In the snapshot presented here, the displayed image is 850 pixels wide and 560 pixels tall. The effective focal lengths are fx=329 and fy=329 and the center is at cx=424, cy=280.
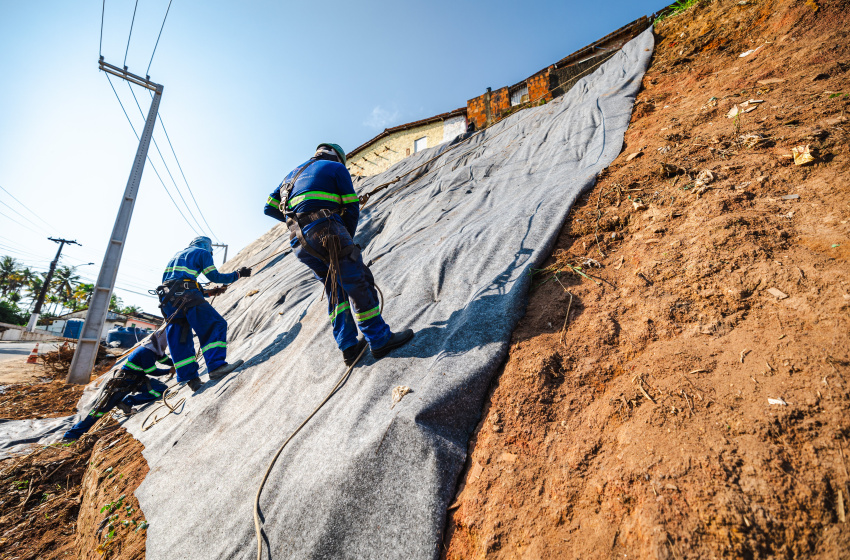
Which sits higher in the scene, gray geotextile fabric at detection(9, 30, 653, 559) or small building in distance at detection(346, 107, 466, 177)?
small building in distance at detection(346, 107, 466, 177)

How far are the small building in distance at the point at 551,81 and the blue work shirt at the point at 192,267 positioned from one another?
8.45 meters

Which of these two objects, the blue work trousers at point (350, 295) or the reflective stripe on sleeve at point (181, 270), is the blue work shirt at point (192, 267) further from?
the blue work trousers at point (350, 295)

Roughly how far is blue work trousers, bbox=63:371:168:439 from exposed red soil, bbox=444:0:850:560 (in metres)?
4.54

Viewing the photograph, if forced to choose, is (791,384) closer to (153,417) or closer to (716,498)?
(716,498)

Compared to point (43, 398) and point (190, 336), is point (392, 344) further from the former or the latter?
point (43, 398)

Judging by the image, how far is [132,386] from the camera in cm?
407

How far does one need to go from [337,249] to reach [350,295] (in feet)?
1.14

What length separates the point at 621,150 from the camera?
3.94m

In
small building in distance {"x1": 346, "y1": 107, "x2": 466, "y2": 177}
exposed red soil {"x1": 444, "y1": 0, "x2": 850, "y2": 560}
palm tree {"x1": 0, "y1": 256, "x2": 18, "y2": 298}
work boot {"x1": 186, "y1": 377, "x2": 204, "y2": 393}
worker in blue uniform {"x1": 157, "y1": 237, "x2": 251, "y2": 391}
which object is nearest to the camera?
exposed red soil {"x1": 444, "y1": 0, "x2": 850, "y2": 560}

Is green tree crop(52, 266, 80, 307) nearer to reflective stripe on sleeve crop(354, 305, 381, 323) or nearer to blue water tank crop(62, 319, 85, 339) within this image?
blue water tank crop(62, 319, 85, 339)

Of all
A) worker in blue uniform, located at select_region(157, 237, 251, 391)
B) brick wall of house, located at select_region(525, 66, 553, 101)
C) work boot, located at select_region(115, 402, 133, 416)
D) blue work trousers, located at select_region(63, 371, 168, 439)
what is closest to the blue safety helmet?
worker in blue uniform, located at select_region(157, 237, 251, 391)

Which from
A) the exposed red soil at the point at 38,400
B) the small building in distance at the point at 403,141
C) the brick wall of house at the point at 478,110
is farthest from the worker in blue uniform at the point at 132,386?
the brick wall of house at the point at 478,110

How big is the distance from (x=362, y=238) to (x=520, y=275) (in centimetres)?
442

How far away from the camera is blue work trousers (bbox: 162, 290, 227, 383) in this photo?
3.80 meters
